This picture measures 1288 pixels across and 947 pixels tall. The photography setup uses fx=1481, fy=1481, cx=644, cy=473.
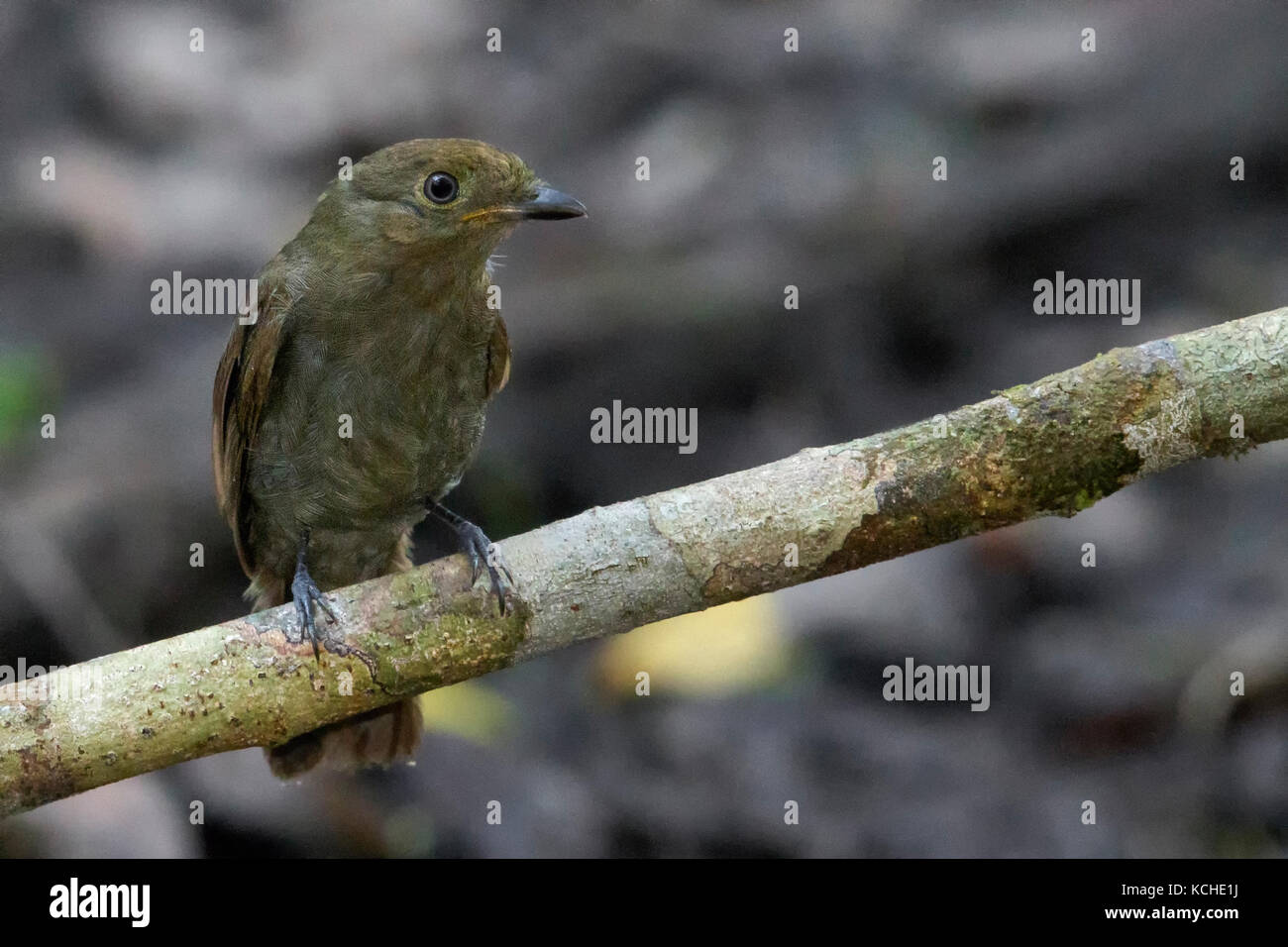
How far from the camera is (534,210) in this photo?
146 inches

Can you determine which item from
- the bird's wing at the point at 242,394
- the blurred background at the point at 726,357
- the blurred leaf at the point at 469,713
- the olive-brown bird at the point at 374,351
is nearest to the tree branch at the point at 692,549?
the olive-brown bird at the point at 374,351

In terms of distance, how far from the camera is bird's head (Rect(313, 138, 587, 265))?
371cm

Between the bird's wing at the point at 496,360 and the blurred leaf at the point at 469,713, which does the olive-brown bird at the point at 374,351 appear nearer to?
the bird's wing at the point at 496,360

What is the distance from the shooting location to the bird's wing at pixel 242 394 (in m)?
3.82

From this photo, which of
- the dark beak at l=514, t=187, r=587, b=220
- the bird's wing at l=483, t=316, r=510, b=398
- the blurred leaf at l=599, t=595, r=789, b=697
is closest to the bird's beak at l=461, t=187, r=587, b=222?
the dark beak at l=514, t=187, r=587, b=220

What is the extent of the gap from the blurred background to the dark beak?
2.17 m

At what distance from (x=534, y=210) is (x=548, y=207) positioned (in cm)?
4

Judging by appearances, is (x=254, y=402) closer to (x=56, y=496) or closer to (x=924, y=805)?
(x=56, y=496)

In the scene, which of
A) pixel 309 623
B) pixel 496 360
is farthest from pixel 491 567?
pixel 496 360

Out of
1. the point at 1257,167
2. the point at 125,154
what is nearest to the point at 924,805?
the point at 1257,167

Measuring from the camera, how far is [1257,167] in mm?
7215
